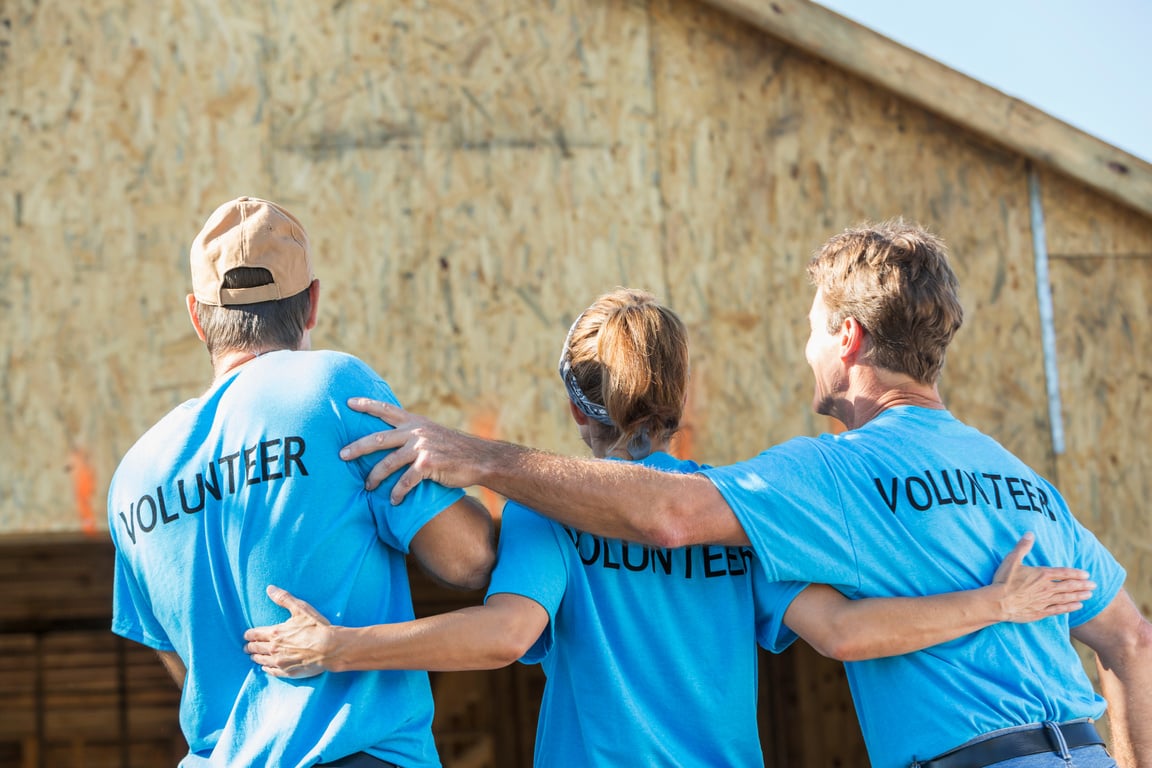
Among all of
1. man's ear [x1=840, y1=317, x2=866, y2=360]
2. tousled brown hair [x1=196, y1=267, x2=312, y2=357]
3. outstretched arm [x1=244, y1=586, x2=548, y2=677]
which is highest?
tousled brown hair [x1=196, y1=267, x2=312, y2=357]

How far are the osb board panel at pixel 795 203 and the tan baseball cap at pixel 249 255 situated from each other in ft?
8.55

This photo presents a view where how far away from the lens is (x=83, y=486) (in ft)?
14.5

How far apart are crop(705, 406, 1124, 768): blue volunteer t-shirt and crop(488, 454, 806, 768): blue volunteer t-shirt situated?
14 cm

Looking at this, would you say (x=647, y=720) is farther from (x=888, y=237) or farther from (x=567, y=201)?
(x=567, y=201)

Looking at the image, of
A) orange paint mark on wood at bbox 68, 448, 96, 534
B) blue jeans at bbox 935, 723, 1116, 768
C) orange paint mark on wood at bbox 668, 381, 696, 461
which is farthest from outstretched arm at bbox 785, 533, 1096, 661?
orange paint mark on wood at bbox 68, 448, 96, 534

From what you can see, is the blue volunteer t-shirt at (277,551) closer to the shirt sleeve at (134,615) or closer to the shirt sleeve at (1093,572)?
the shirt sleeve at (134,615)

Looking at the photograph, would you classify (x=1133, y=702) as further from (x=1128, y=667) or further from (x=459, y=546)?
(x=459, y=546)

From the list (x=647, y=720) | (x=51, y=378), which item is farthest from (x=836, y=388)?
(x=51, y=378)

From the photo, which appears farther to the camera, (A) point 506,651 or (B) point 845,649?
(B) point 845,649

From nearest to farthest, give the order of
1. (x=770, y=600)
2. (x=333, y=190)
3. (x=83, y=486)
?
(x=770, y=600), (x=83, y=486), (x=333, y=190)

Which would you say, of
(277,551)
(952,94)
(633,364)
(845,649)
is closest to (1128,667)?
(845,649)

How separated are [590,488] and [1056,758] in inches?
40.0

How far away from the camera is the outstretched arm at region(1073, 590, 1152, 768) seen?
2588 millimetres

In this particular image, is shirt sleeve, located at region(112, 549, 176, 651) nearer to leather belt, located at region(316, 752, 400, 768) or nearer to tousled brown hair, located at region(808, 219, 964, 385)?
leather belt, located at region(316, 752, 400, 768)
